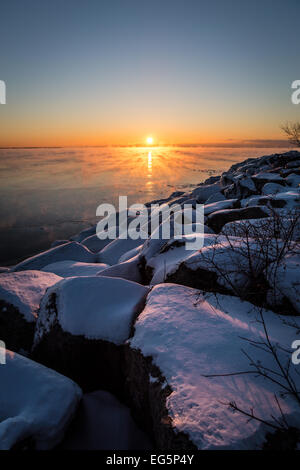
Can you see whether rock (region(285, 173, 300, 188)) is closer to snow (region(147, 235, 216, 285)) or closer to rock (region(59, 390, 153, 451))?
snow (region(147, 235, 216, 285))

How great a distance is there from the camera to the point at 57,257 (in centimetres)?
764

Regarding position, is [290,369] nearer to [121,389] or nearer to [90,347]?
[121,389]

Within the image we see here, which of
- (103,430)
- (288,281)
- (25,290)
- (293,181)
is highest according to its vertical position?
(293,181)

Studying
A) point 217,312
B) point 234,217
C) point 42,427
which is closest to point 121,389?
point 42,427

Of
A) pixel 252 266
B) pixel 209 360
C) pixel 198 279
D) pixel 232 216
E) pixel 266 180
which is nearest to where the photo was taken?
pixel 209 360

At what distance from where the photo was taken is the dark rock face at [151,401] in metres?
1.45

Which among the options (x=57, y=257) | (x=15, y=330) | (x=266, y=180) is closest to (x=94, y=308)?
(x=15, y=330)

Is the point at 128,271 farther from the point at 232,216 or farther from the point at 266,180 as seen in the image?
the point at 266,180

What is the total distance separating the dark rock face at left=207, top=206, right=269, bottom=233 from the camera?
546 centimetres

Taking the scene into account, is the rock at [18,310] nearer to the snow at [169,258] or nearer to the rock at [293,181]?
the snow at [169,258]

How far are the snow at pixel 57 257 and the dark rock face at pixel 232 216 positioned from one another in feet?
15.1

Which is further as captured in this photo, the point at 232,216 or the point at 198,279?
the point at 232,216

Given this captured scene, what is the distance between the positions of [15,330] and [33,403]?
1.62m

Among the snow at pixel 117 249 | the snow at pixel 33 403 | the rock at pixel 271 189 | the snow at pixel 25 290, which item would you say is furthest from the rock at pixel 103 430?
the rock at pixel 271 189
